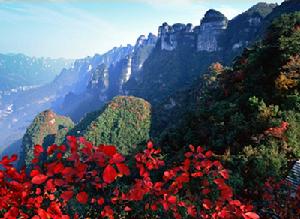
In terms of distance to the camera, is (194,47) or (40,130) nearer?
(40,130)

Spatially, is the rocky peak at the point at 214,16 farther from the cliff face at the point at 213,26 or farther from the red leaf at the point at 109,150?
the red leaf at the point at 109,150

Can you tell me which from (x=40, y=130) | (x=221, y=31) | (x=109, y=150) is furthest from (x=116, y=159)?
(x=40, y=130)

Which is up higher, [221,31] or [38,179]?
[221,31]

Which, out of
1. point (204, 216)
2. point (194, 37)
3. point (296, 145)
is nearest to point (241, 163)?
point (296, 145)

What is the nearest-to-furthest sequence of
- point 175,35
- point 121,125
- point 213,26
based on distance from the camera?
point 121,125 < point 213,26 < point 175,35

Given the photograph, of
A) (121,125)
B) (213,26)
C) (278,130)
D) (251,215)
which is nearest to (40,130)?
(121,125)

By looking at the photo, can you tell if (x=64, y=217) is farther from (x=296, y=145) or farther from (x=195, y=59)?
(x=195, y=59)

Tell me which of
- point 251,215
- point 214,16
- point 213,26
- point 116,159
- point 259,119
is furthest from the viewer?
point 214,16

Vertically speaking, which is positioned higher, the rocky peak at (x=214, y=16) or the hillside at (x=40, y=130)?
the rocky peak at (x=214, y=16)

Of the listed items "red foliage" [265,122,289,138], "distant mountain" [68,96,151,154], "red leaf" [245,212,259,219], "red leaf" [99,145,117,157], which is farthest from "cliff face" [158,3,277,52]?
"red leaf" [99,145,117,157]

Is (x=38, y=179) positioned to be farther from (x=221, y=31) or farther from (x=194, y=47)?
(x=194, y=47)

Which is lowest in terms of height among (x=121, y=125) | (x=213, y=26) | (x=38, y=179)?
(x=121, y=125)

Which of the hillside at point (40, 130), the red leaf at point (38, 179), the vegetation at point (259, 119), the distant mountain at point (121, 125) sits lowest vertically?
the hillside at point (40, 130)

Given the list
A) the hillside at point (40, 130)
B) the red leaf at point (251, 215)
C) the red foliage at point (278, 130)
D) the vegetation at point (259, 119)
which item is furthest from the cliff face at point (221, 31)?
the red leaf at point (251, 215)
